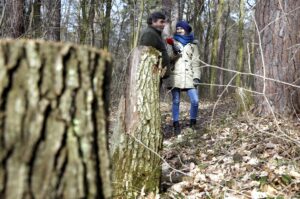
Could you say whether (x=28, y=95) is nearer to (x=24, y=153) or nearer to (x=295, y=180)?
(x=24, y=153)

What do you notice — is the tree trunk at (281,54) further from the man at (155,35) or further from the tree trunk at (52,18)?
the tree trunk at (52,18)

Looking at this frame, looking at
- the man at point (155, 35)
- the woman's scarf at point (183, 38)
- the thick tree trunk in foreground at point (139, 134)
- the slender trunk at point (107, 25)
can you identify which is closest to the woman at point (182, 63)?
the woman's scarf at point (183, 38)

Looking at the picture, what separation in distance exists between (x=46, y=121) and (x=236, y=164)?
3.39 meters

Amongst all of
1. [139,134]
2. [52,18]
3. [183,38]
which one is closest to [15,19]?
[52,18]

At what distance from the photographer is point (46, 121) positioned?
5.16 ft

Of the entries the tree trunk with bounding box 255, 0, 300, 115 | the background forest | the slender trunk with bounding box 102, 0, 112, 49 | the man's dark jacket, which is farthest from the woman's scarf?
the slender trunk with bounding box 102, 0, 112, 49

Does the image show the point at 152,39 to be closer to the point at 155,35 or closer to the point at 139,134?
the point at 155,35

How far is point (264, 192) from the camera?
382 centimetres

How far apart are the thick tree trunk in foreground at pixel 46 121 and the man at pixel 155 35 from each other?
4719 millimetres

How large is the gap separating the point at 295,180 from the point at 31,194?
2780mm

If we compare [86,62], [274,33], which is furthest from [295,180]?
[274,33]

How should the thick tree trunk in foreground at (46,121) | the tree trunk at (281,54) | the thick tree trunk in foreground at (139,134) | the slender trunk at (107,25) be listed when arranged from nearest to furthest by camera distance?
the thick tree trunk in foreground at (46,121) → the thick tree trunk in foreground at (139,134) → the tree trunk at (281,54) → the slender trunk at (107,25)

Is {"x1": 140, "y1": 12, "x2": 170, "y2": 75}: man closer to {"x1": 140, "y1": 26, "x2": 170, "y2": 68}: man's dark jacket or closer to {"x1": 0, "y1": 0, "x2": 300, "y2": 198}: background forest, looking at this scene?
{"x1": 140, "y1": 26, "x2": 170, "y2": 68}: man's dark jacket

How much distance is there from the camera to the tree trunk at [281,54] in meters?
6.15
